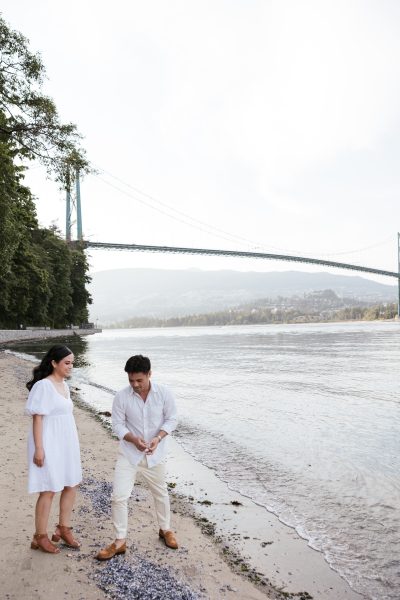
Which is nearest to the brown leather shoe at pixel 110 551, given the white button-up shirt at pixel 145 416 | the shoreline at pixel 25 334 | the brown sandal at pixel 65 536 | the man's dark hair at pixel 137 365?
the brown sandal at pixel 65 536

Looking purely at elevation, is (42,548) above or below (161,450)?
below

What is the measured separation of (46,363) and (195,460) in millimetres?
4491

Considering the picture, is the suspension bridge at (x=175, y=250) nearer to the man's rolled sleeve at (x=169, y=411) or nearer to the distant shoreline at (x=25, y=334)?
the distant shoreline at (x=25, y=334)

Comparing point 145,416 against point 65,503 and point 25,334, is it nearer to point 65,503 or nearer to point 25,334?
point 65,503

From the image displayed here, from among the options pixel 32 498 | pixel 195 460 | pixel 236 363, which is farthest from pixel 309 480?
pixel 236 363

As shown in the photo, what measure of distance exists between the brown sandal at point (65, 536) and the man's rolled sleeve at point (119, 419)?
0.84 m

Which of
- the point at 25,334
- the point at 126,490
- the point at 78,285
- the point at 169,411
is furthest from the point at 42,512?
the point at 78,285

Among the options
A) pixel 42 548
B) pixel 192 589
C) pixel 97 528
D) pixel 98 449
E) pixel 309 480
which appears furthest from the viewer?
pixel 98 449

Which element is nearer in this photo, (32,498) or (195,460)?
(32,498)

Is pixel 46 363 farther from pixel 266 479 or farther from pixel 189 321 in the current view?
pixel 189 321

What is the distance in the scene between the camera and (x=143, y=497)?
545 centimetres

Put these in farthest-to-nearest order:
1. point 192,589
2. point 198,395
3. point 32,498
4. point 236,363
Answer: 1. point 236,363
2. point 198,395
3. point 32,498
4. point 192,589

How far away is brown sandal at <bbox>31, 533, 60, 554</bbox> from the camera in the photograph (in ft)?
12.2

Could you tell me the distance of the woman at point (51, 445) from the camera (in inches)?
145
